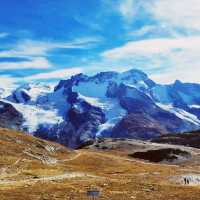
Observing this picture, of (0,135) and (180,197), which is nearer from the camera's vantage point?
(180,197)

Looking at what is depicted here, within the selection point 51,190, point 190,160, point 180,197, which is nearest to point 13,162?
point 51,190

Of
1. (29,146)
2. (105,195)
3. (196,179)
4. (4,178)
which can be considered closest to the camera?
(105,195)

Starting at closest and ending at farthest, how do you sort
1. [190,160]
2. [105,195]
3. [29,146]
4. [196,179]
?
[105,195] < [196,179] < [29,146] < [190,160]

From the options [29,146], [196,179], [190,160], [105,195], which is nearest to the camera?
[105,195]

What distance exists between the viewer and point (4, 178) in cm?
7638

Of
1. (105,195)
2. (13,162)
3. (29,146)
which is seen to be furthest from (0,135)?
(105,195)

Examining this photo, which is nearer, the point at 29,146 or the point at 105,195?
the point at 105,195

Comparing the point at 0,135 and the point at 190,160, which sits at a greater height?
the point at 0,135

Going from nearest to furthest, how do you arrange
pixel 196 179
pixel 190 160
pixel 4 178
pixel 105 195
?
pixel 105 195
pixel 4 178
pixel 196 179
pixel 190 160

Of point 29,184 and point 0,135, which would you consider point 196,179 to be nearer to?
point 29,184

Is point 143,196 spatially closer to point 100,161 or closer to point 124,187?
point 124,187

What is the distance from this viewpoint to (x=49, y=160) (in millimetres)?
124375

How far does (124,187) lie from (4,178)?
60.9 ft

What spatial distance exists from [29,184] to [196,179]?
42109 millimetres
